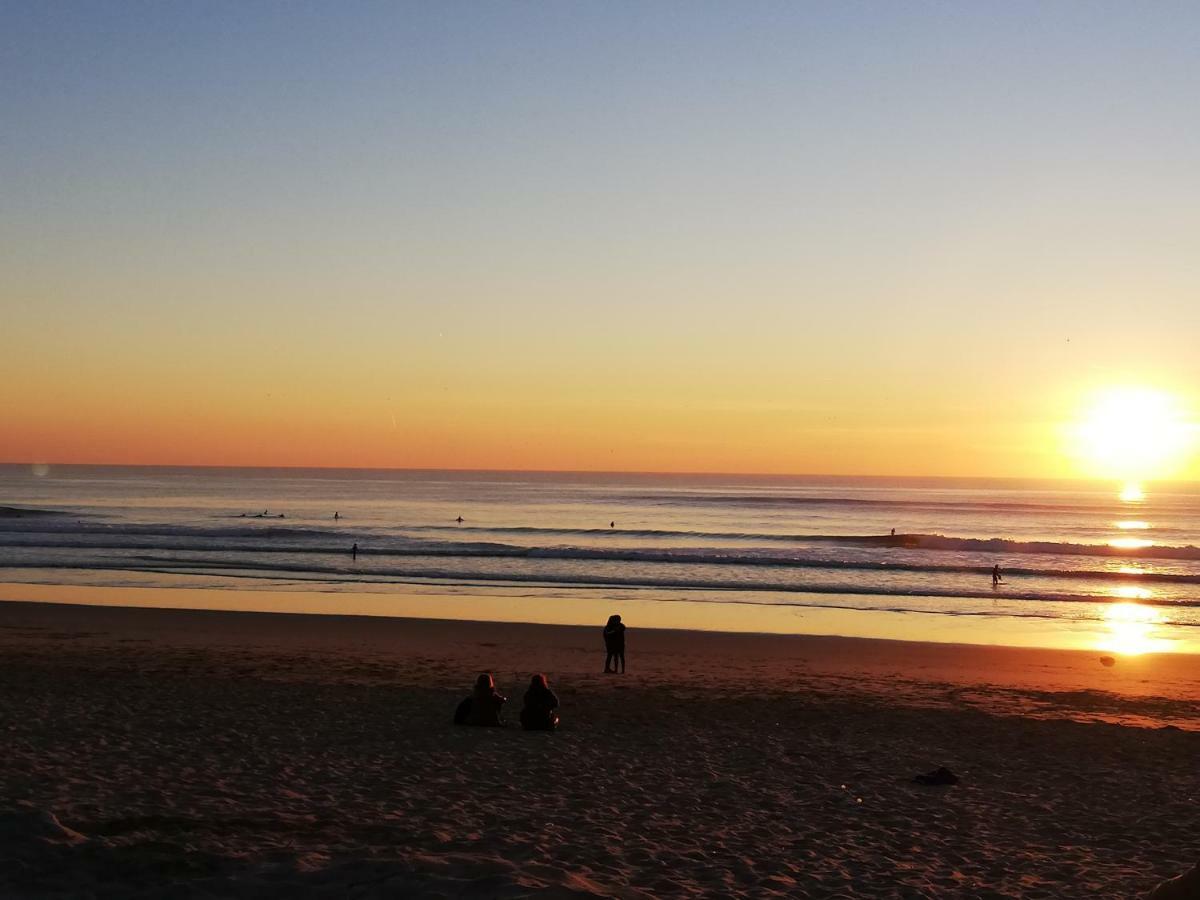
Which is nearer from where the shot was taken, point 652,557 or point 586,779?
point 586,779

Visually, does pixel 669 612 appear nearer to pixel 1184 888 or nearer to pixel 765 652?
pixel 765 652

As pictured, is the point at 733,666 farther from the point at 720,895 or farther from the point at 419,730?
the point at 720,895

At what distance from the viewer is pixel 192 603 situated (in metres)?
30.1

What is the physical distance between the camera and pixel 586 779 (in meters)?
10.9

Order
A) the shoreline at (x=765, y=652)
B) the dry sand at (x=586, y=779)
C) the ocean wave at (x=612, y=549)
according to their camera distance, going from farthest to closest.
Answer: the ocean wave at (x=612, y=549) < the shoreline at (x=765, y=652) < the dry sand at (x=586, y=779)

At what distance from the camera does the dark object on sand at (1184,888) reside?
5.62 metres

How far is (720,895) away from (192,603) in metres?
26.0

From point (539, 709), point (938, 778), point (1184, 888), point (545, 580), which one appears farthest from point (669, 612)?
point (1184, 888)

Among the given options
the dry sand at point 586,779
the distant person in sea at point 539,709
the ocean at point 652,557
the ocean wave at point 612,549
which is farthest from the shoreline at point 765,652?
the ocean wave at point 612,549

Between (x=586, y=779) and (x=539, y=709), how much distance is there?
267 centimetres

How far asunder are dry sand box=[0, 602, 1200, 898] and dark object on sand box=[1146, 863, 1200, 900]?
6.84 feet

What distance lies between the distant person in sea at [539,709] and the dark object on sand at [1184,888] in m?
8.53

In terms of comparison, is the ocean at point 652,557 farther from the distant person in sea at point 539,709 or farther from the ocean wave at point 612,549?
the distant person in sea at point 539,709

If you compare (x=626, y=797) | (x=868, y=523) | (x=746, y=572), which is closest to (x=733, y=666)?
(x=626, y=797)
